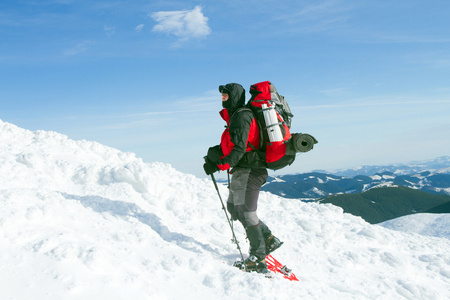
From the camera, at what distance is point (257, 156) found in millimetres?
5406

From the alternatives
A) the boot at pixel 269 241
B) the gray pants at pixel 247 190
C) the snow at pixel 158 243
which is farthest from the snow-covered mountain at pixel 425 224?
the gray pants at pixel 247 190

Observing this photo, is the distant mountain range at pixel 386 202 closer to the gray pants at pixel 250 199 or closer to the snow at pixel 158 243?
the snow at pixel 158 243

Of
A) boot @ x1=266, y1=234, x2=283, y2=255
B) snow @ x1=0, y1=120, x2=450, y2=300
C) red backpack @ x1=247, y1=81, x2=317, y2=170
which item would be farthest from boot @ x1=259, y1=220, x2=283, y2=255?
red backpack @ x1=247, y1=81, x2=317, y2=170

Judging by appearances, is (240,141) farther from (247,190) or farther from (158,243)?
(158,243)

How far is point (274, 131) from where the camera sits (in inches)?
205

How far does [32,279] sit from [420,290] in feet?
20.3

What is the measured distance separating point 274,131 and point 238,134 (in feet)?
1.95

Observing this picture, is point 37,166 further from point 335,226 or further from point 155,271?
point 335,226

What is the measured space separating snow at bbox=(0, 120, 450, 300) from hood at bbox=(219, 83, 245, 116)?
8.16 ft

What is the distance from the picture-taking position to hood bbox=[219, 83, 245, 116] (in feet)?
17.9

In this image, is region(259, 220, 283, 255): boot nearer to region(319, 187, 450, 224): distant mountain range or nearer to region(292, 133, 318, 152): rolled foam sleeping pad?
region(292, 133, 318, 152): rolled foam sleeping pad

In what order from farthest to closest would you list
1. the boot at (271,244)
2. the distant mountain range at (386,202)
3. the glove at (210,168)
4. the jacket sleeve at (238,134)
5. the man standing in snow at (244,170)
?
the distant mountain range at (386,202) < the boot at (271,244) < the glove at (210,168) < the man standing in snow at (244,170) < the jacket sleeve at (238,134)

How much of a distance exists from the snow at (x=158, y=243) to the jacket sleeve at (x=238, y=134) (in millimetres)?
1676

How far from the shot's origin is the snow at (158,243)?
424cm
